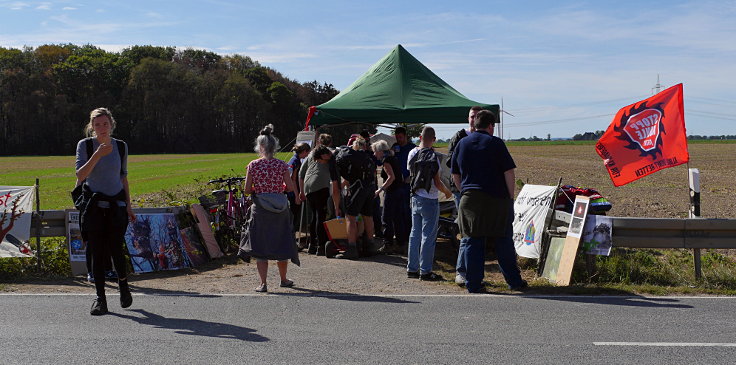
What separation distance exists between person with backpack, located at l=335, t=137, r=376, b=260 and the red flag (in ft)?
10.5

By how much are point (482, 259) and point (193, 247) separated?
4.10 meters

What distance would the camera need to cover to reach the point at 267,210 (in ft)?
24.2

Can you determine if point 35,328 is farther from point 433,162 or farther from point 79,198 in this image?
point 433,162

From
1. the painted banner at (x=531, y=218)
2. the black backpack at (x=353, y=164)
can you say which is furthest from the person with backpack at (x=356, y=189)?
the painted banner at (x=531, y=218)

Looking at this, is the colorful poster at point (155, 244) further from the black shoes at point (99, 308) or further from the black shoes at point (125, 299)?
the black shoes at point (99, 308)

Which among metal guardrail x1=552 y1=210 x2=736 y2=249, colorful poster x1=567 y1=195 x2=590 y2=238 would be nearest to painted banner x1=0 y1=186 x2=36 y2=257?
colorful poster x1=567 y1=195 x2=590 y2=238

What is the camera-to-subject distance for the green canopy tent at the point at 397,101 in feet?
36.8

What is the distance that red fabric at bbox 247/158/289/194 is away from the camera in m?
7.30

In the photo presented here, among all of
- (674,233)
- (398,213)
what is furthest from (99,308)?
(674,233)

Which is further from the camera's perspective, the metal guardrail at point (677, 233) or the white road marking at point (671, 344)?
the metal guardrail at point (677, 233)

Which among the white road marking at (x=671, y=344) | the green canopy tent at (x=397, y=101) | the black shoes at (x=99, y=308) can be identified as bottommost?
the white road marking at (x=671, y=344)

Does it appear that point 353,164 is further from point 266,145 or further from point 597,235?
point 597,235

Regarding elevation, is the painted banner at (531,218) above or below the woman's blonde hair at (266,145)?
below

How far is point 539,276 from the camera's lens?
838 centimetres
